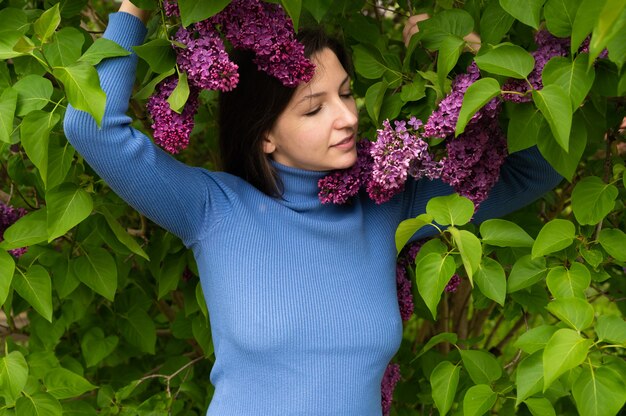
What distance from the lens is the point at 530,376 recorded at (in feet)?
4.59

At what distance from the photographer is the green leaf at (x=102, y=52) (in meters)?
1.48

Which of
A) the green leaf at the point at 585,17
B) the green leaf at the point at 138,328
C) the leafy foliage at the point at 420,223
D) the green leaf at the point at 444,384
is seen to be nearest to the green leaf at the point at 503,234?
the leafy foliage at the point at 420,223

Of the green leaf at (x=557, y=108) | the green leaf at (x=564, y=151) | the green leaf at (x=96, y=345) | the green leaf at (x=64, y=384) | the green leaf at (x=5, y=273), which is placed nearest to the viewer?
the green leaf at (x=557, y=108)

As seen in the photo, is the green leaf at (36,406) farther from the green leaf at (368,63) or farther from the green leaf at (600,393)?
the green leaf at (600,393)

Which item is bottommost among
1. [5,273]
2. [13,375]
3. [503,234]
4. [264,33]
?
[13,375]

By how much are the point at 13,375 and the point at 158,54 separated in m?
0.75

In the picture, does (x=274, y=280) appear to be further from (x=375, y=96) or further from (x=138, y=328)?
(x=138, y=328)

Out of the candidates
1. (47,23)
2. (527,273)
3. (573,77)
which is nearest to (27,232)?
(47,23)

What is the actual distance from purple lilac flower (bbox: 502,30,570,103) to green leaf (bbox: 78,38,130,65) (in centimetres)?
66

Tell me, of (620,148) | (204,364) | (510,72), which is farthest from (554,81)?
(204,364)

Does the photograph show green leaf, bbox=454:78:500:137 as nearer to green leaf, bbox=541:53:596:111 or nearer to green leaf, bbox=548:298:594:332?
green leaf, bbox=541:53:596:111

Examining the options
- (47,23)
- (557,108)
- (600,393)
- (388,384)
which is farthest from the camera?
(388,384)

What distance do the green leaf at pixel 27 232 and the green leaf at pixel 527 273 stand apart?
92 cm

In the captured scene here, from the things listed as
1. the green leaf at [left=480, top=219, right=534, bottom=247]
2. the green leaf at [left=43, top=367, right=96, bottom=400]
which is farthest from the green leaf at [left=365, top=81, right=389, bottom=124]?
the green leaf at [left=43, top=367, right=96, bottom=400]
